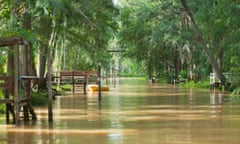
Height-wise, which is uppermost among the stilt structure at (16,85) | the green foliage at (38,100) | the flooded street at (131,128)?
the stilt structure at (16,85)

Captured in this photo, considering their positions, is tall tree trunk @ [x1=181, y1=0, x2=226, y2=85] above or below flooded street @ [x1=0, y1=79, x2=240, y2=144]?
above

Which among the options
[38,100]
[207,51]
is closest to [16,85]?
[38,100]

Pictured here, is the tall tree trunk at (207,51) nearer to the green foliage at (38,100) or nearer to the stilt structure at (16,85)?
the green foliage at (38,100)

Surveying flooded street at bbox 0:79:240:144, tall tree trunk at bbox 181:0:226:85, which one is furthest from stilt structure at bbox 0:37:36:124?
tall tree trunk at bbox 181:0:226:85

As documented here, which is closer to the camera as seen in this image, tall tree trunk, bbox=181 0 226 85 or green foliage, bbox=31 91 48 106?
green foliage, bbox=31 91 48 106

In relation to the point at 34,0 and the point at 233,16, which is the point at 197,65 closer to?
the point at 233,16

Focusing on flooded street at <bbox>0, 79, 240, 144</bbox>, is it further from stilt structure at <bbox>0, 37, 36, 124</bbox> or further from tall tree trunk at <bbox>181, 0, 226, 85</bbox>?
tall tree trunk at <bbox>181, 0, 226, 85</bbox>

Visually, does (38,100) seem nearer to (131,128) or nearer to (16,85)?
(16,85)

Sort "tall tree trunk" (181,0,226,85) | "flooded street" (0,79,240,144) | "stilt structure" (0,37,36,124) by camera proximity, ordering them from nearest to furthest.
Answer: "flooded street" (0,79,240,144) < "stilt structure" (0,37,36,124) < "tall tree trunk" (181,0,226,85)

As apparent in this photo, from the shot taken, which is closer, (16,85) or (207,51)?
Result: (16,85)

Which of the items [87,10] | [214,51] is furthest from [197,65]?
[87,10]

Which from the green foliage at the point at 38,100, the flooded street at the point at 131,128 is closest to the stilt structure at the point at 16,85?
the flooded street at the point at 131,128

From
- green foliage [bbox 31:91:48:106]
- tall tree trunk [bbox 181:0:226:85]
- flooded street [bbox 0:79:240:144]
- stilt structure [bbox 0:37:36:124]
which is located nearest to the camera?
flooded street [bbox 0:79:240:144]

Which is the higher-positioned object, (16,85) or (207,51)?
(207,51)
